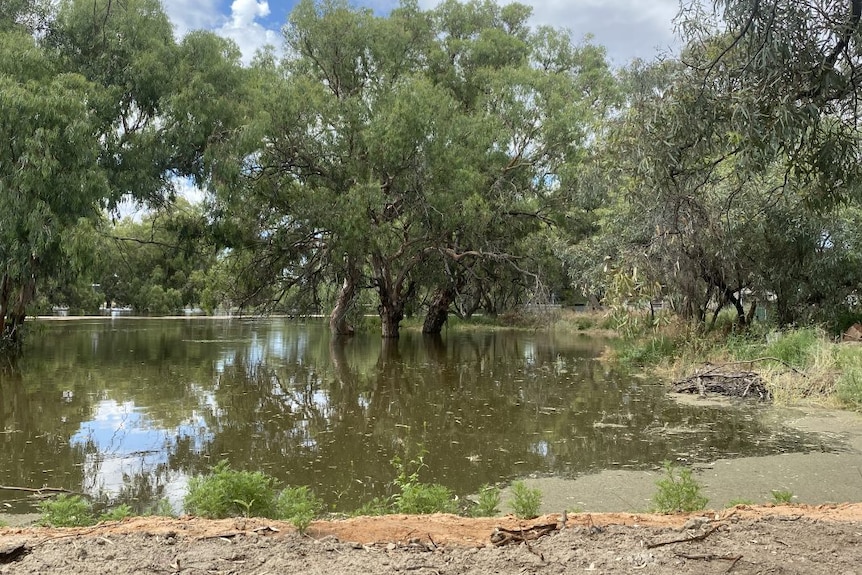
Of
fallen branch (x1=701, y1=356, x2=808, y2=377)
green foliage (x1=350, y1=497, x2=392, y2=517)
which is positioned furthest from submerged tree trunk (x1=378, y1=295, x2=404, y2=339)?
green foliage (x1=350, y1=497, x2=392, y2=517)

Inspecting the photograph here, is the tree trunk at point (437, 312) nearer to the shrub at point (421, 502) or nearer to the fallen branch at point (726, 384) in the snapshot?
the fallen branch at point (726, 384)

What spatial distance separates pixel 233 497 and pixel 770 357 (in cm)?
959

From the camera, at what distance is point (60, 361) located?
1594 centimetres

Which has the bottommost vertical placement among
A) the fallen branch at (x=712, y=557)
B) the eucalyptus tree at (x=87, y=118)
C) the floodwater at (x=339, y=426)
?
the floodwater at (x=339, y=426)

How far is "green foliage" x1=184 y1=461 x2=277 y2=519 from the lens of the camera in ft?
13.9

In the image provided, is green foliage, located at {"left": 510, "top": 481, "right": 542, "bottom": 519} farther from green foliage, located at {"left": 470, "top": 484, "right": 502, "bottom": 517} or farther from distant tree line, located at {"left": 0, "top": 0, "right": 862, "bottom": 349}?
distant tree line, located at {"left": 0, "top": 0, "right": 862, "bottom": 349}

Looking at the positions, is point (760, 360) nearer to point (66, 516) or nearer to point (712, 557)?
point (712, 557)

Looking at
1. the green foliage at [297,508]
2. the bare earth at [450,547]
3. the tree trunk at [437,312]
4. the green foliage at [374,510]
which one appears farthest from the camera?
the tree trunk at [437,312]

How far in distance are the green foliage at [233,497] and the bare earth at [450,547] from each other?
374mm

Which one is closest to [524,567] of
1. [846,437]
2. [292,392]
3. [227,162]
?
[846,437]

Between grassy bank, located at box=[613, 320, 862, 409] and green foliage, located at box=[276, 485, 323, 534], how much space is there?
595 cm

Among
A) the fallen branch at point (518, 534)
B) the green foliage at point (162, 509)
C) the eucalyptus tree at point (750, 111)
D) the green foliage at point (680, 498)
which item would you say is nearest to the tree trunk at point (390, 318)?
the eucalyptus tree at point (750, 111)

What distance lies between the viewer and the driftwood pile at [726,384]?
10.4 m

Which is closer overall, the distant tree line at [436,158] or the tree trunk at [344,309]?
the distant tree line at [436,158]
